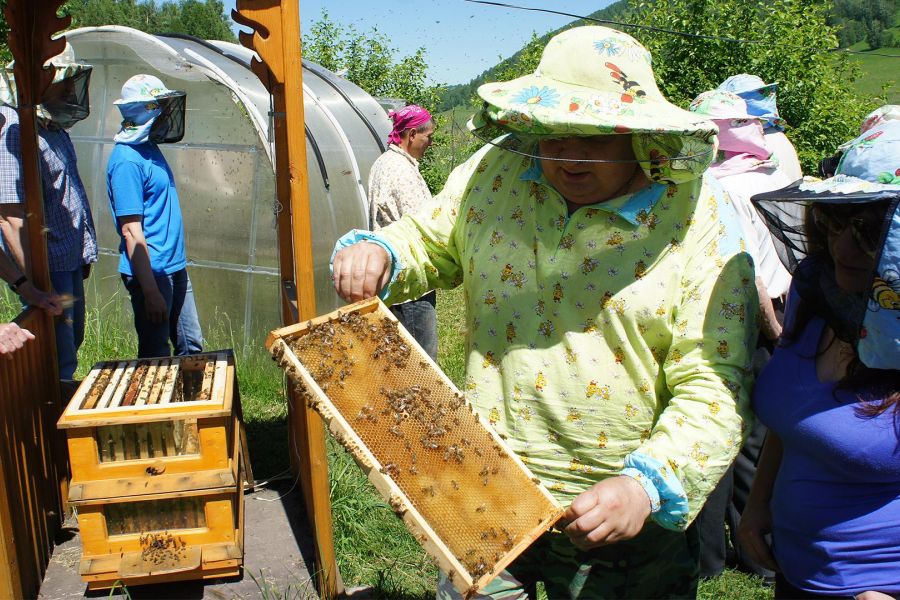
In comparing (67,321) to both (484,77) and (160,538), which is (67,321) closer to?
(160,538)

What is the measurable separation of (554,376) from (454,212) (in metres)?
0.57

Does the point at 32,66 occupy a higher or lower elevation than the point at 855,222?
higher

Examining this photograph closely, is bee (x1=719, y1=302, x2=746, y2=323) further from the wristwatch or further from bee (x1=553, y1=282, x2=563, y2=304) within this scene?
the wristwatch

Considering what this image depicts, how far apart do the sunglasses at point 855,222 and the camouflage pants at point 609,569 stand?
2.86 feet

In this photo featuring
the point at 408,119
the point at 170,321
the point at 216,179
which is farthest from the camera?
the point at 216,179

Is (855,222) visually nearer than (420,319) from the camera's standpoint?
Yes

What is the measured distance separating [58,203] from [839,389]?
391cm

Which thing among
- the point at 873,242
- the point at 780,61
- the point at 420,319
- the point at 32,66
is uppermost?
the point at 780,61

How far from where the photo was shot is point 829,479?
1921 mm

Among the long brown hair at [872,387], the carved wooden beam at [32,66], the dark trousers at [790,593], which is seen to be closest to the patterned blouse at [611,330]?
the long brown hair at [872,387]

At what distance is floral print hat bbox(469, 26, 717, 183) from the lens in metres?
1.71

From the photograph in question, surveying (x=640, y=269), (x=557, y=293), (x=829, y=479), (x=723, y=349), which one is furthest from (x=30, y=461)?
(x=829, y=479)

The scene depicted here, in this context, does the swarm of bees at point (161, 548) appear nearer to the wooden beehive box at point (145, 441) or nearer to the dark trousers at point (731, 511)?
the wooden beehive box at point (145, 441)

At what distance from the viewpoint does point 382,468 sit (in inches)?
69.4
